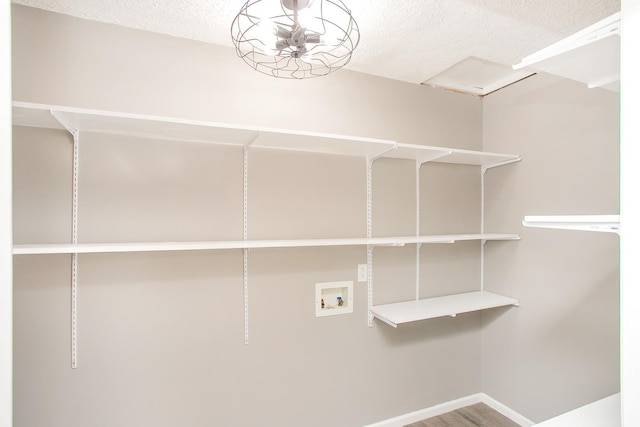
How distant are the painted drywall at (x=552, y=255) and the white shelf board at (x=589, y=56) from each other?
35.0 inches

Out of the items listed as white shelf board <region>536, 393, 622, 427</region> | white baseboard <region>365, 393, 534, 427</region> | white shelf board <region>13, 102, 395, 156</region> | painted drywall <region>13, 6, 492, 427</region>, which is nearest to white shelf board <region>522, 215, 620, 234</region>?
white shelf board <region>536, 393, 622, 427</region>

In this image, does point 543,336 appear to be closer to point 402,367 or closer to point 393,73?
point 402,367

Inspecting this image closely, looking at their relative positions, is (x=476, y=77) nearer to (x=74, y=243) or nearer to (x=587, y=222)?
(x=587, y=222)

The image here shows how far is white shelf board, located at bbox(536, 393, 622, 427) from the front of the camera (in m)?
1.12

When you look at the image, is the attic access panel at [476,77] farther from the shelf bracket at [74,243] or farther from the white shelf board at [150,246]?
the shelf bracket at [74,243]

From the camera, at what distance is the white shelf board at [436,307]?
82.7 inches

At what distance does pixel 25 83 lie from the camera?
1579 millimetres

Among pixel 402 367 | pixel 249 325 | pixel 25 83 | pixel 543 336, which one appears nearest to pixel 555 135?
pixel 543 336

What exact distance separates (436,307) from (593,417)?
3.67 ft

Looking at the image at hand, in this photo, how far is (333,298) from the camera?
2203 mm

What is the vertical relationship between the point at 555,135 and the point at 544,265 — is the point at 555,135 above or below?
above

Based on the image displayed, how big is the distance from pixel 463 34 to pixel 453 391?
249 cm

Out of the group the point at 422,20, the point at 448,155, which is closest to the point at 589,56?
the point at 422,20
